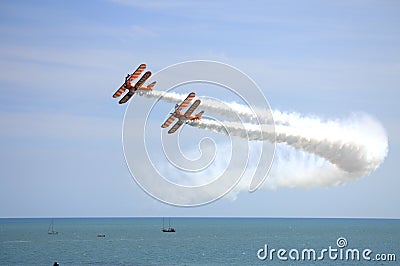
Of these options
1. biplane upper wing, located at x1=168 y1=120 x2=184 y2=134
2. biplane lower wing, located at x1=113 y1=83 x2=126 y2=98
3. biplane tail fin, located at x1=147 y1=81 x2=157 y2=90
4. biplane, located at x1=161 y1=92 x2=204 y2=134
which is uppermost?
biplane tail fin, located at x1=147 y1=81 x2=157 y2=90

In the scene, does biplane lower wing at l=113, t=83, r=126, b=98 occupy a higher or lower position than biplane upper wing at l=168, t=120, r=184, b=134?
higher

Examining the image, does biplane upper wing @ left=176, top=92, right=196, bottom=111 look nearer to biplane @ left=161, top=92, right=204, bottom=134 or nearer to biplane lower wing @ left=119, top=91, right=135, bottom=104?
biplane @ left=161, top=92, right=204, bottom=134

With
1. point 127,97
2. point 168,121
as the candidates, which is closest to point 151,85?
point 127,97

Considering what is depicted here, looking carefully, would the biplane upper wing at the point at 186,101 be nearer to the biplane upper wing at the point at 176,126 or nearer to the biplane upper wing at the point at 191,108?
the biplane upper wing at the point at 191,108

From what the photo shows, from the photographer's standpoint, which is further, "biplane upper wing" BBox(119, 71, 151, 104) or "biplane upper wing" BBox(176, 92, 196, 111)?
"biplane upper wing" BBox(176, 92, 196, 111)

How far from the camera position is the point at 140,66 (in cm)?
7212

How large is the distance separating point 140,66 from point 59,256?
64.4 meters

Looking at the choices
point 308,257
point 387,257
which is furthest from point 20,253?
point 387,257

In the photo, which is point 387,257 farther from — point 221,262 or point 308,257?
point 221,262

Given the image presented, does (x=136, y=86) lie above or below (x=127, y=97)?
above

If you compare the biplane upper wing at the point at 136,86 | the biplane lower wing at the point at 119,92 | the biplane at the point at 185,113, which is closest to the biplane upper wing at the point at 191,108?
the biplane at the point at 185,113

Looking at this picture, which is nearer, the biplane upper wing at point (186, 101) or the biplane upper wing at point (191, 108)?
the biplane upper wing at point (191, 108)

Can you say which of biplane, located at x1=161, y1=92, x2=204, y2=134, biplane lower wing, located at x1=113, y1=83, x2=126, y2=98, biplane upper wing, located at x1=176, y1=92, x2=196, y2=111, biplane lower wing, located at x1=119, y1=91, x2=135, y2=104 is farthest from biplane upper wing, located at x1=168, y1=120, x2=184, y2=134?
biplane lower wing, located at x1=113, y1=83, x2=126, y2=98

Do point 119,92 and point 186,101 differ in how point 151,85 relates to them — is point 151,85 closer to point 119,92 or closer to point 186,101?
point 119,92
